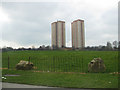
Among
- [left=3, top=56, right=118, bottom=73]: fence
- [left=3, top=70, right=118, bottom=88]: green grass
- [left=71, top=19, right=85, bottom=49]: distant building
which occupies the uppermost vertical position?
[left=71, top=19, right=85, bottom=49]: distant building

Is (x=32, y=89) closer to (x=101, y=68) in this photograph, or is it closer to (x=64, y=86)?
(x=64, y=86)

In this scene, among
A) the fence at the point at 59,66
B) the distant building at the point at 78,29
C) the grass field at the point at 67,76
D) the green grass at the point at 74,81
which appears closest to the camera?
the green grass at the point at 74,81

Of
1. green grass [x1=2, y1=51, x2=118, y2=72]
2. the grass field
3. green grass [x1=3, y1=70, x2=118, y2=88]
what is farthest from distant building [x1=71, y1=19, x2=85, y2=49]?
green grass [x1=3, y1=70, x2=118, y2=88]

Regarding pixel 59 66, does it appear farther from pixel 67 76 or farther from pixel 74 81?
pixel 74 81

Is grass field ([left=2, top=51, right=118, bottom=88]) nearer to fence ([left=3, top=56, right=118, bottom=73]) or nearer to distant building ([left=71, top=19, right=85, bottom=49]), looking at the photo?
fence ([left=3, top=56, right=118, bottom=73])

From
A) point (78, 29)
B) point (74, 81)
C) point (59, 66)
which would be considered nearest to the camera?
point (74, 81)

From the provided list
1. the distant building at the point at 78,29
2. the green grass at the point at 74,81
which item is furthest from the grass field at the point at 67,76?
the distant building at the point at 78,29

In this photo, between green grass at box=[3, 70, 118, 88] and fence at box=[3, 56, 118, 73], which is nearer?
green grass at box=[3, 70, 118, 88]

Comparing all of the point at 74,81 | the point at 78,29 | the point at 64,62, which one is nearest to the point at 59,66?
the point at 64,62

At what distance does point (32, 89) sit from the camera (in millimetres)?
6301

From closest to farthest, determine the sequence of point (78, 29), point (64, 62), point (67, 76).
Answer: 1. point (67, 76)
2. point (64, 62)
3. point (78, 29)

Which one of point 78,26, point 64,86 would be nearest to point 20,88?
point 64,86

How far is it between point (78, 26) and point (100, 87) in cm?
3333

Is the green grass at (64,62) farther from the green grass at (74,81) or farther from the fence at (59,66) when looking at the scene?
the green grass at (74,81)
